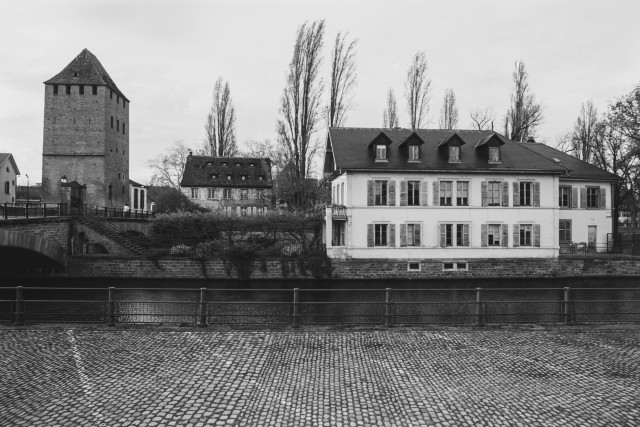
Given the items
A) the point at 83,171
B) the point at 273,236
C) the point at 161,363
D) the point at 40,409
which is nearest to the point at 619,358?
the point at 161,363

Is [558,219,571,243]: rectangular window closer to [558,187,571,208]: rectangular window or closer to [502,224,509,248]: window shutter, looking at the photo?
[558,187,571,208]: rectangular window

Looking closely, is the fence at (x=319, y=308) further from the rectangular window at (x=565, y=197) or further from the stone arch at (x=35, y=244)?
the rectangular window at (x=565, y=197)

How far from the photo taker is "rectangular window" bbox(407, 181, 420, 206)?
103 ft

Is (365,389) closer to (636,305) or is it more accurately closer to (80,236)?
(636,305)

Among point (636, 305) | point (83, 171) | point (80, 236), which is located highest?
point (83, 171)

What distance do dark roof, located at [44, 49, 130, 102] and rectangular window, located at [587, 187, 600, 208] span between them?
4993 cm

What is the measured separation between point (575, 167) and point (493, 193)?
1108cm

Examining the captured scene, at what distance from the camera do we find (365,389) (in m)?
7.97

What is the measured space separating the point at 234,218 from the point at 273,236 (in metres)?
3.11

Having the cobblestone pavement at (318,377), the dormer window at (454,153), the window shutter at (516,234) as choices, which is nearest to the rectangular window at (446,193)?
the dormer window at (454,153)

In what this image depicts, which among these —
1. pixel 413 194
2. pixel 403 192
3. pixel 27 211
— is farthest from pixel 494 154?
pixel 27 211

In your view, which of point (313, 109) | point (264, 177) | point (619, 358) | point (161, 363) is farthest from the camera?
point (264, 177)

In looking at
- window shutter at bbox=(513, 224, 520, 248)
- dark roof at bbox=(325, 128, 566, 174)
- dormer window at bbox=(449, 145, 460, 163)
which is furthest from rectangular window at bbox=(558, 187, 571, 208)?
dormer window at bbox=(449, 145, 460, 163)

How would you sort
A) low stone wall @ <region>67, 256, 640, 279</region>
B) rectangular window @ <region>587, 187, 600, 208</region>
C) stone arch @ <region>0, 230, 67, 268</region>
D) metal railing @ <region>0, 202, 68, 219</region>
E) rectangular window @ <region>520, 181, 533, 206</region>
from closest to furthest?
stone arch @ <region>0, 230, 67, 268</region>
metal railing @ <region>0, 202, 68, 219</region>
low stone wall @ <region>67, 256, 640, 279</region>
rectangular window @ <region>520, 181, 533, 206</region>
rectangular window @ <region>587, 187, 600, 208</region>
